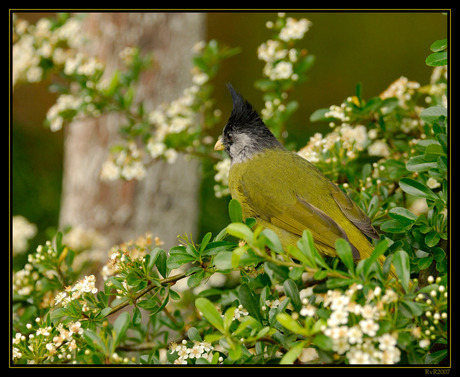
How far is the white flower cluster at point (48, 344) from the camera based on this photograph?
3.86 feet

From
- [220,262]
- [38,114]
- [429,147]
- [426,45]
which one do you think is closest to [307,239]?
[220,262]

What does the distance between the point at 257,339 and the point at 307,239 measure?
0.78ft

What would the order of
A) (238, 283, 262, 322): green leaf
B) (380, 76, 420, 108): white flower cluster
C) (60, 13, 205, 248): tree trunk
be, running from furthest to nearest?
(60, 13, 205, 248): tree trunk < (380, 76, 420, 108): white flower cluster < (238, 283, 262, 322): green leaf

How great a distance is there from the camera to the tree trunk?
3.53 metres

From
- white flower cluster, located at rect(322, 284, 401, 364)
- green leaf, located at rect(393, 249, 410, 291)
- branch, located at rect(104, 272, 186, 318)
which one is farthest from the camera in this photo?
branch, located at rect(104, 272, 186, 318)

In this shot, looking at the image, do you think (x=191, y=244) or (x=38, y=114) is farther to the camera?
(x=38, y=114)

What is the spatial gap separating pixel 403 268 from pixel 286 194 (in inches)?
30.6

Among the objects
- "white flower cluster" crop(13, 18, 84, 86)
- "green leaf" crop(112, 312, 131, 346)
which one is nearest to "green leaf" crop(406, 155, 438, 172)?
"green leaf" crop(112, 312, 131, 346)

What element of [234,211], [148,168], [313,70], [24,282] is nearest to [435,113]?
[234,211]

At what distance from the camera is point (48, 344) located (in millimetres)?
1178

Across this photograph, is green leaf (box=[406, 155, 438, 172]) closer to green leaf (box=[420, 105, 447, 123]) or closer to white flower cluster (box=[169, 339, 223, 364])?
green leaf (box=[420, 105, 447, 123])

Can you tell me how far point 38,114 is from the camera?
5.76 m

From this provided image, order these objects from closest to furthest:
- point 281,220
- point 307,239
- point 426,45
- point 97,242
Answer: point 307,239
point 281,220
point 97,242
point 426,45

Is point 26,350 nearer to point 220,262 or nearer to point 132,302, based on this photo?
point 132,302
